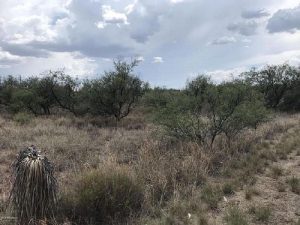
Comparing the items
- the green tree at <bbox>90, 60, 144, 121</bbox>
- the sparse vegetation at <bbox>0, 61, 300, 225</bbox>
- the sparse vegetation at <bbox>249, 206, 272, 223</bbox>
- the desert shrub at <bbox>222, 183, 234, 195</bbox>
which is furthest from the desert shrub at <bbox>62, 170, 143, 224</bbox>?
the green tree at <bbox>90, 60, 144, 121</bbox>

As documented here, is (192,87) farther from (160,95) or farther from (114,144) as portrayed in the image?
(114,144)

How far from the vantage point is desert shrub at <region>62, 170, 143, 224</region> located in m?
7.82

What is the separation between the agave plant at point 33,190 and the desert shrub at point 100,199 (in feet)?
1.70

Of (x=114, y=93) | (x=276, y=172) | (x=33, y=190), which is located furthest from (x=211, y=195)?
(x=114, y=93)

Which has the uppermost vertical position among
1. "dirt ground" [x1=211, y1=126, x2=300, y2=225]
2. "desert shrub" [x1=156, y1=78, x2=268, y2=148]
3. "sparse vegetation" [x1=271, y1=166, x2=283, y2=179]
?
"desert shrub" [x1=156, y1=78, x2=268, y2=148]

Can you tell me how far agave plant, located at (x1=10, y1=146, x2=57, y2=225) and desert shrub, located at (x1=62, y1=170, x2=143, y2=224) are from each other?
52cm

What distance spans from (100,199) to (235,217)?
7.99ft

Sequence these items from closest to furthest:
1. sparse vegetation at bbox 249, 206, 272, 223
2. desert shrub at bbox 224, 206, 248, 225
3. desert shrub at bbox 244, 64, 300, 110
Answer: desert shrub at bbox 224, 206, 248, 225 < sparse vegetation at bbox 249, 206, 272, 223 < desert shrub at bbox 244, 64, 300, 110

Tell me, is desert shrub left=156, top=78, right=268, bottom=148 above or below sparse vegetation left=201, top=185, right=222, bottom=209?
above

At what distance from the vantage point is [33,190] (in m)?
7.21

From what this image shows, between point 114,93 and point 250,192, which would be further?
point 114,93

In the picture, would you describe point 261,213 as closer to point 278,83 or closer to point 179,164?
point 179,164

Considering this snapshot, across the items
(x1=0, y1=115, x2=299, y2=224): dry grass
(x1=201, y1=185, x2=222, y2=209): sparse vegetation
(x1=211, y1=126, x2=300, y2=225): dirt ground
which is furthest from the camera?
(x1=201, y1=185, x2=222, y2=209): sparse vegetation

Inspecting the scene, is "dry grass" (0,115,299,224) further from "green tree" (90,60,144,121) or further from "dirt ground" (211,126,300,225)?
"green tree" (90,60,144,121)
